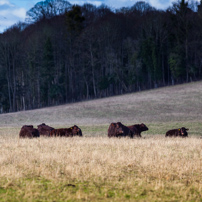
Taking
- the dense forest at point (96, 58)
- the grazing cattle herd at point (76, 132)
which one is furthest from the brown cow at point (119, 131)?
the dense forest at point (96, 58)

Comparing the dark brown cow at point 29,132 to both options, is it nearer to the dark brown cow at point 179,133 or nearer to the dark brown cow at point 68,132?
the dark brown cow at point 68,132

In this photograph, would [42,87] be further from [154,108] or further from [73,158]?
[73,158]

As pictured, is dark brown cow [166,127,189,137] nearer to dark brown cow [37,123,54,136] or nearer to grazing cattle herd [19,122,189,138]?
grazing cattle herd [19,122,189,138]

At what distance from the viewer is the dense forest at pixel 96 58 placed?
203 feet

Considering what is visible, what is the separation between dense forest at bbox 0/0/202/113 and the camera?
62.0 m

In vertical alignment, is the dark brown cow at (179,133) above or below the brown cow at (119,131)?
below

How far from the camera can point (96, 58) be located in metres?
63.5

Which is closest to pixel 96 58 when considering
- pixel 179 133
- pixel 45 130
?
pixel 45 130

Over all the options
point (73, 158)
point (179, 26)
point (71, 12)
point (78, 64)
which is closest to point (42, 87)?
point (78, 64)

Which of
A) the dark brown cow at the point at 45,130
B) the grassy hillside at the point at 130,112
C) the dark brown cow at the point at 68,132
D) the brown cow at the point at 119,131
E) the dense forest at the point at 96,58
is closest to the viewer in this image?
the brown cow at the point at 119,131

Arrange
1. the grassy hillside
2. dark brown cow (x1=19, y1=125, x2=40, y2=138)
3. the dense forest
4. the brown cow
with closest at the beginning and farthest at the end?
the brown cow → dark brown cow (x1=19, y1=125, x2=40, y2=138) → the grassy hillside → the dense forest

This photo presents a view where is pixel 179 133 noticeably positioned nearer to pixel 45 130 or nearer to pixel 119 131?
pixel 119 131

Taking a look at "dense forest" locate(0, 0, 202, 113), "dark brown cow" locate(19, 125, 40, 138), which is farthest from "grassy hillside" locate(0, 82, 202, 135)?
"dark brown cow" locate(19, 125, 40, 138)

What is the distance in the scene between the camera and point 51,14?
79312 millimetres
